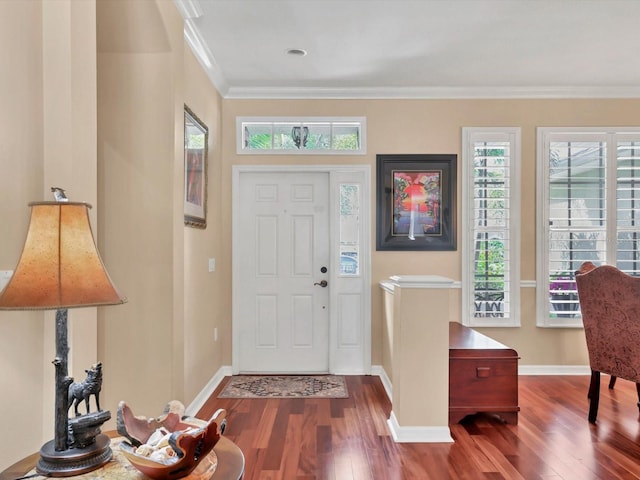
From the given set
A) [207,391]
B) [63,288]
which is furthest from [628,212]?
[63,288]

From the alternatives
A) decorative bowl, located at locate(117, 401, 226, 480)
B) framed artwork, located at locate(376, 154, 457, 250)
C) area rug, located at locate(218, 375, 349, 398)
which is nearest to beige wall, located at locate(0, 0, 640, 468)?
framed artwork, located at locate(376, 154, 457, 250)

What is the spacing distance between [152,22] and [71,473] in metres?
2.17

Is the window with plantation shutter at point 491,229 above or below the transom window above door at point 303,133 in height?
below

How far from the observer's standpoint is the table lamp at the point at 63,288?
1.05 meters

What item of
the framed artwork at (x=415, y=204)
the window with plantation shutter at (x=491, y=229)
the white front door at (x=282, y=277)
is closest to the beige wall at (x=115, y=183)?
the white front door at (x=282, y=277)

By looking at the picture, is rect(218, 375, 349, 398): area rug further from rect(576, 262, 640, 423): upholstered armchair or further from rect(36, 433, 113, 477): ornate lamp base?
rect(36, 433, 113, 477): ornate lamp base

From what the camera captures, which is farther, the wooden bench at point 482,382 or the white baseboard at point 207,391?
the white baseboard at point 207,391

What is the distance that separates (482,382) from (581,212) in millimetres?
2284

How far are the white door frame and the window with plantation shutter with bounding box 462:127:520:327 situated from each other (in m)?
0.96

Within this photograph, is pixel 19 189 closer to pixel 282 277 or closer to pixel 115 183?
pixel 115 183

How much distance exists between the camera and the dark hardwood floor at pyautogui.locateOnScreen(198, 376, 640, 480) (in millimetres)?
2510

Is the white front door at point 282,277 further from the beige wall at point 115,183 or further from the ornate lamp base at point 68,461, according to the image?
the ornate lamp base at point 68,461

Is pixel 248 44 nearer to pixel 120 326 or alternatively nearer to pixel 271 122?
pixel 271 122

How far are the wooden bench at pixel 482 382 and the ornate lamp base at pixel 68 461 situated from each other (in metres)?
2.52
